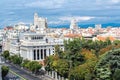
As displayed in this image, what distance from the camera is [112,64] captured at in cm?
5672

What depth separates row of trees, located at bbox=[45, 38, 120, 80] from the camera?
63.2 meters

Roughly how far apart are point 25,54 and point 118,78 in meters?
61.5

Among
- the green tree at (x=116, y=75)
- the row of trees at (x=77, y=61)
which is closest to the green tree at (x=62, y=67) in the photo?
the row of trees at (x=77, y=61)

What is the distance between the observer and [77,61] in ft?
244

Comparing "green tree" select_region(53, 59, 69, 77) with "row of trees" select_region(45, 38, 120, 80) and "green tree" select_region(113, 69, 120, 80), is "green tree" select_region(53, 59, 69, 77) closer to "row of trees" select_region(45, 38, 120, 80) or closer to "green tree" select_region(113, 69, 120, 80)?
"row of trees" select_region(45, 38, 120, 80)

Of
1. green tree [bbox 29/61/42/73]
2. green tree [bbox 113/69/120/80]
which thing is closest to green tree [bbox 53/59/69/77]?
green tree [bbox 29/61/42/73]

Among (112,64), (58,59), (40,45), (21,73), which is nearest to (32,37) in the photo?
(40,45)

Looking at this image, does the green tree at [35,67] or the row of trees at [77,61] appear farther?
the green tree at [35,67]

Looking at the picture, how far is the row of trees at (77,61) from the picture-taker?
63188 mm

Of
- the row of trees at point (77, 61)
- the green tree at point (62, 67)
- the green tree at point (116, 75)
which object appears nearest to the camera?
the green tree at point (116, 75)

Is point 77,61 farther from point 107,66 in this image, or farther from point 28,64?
point 28,64

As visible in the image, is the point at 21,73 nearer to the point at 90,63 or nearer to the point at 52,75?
the point at 52,75

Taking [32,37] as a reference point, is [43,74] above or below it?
below

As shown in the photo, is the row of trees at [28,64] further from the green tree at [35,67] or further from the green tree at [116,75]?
the green tree at [116,75]
